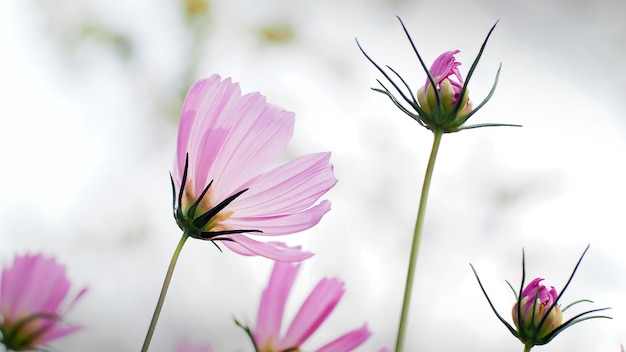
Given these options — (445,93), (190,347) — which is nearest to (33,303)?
(190,347)

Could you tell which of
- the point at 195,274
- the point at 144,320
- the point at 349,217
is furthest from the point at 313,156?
the point at 349,217

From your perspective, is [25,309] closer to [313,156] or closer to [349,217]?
[313,156]

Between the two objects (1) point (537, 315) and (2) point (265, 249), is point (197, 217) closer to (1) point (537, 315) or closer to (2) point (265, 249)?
(2) point (265, 249)

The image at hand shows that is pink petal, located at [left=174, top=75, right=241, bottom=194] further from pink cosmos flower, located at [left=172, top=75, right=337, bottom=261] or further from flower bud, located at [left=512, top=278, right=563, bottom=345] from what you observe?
flower bud, located at [left=512, top=278, right=563, bottom=345]

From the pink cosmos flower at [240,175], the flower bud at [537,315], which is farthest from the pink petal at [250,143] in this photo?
the flower bud at [537,315]

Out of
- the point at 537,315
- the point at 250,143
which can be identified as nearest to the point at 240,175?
the point at 250,143

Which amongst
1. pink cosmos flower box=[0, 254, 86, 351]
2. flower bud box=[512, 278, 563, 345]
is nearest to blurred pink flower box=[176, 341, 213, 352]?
pink cosmos flower box=[0, 254, 86, 351]
